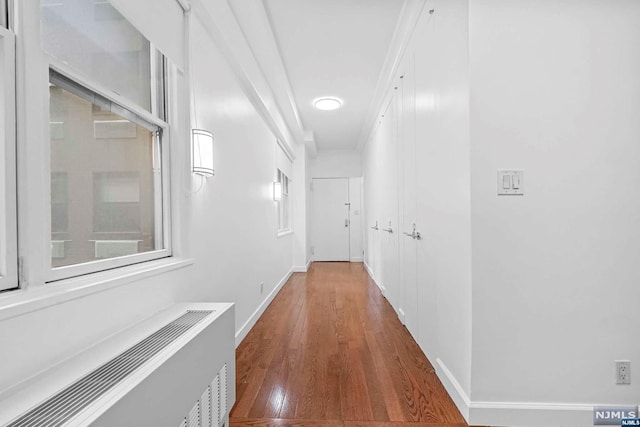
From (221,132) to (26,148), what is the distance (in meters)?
1.40

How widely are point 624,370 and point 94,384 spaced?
221 centimetres

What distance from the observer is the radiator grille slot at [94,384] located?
67 cm

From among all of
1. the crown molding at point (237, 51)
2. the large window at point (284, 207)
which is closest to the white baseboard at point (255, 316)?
the large window at point (284, 207)

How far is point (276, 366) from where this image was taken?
211 centimetres

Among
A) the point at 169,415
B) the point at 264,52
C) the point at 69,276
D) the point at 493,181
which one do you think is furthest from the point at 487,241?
the point at 264,52

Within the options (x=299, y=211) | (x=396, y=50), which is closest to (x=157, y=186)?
(x=396, y=50)

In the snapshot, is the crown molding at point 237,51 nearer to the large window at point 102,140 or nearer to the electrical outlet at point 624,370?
the large window at point 102,140

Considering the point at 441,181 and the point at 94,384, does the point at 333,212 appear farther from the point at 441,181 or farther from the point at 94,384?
the point at 94,384

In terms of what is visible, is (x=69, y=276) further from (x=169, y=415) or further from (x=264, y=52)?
(x=264, y=52)

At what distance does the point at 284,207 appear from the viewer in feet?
18.2

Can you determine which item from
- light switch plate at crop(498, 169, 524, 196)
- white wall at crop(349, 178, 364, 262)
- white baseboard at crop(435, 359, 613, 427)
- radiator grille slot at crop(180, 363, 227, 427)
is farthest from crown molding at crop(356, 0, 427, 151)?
white wall at crop(349, 178, 364, 262)

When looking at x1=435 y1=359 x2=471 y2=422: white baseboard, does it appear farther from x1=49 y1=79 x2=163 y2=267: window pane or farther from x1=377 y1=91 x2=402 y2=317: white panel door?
x1=49 y1=79 x2=163 y2=267: window pane

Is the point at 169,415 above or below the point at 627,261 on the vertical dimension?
below

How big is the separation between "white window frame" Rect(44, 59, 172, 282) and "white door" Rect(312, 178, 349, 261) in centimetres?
576
